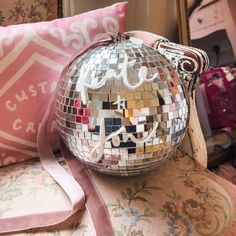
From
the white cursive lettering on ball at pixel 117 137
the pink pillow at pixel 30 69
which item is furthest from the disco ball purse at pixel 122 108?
the pink pillow at pixel 30 69

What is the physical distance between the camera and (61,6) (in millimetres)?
999

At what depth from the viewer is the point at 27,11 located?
3.08 feet

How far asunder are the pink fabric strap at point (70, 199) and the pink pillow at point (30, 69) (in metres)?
0.04

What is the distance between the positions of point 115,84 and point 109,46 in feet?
0.35

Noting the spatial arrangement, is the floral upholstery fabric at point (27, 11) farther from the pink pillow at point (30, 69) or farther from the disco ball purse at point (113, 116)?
the disco ball purse at point (113, 116)

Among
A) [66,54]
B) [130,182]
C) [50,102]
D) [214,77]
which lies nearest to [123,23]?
[66,54]

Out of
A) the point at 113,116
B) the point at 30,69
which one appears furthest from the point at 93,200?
the point at 30,69

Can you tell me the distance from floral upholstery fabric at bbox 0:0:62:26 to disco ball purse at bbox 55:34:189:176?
1.32ft

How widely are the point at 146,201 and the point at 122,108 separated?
7.1 inches

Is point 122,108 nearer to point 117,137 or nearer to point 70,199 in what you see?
point 117,137

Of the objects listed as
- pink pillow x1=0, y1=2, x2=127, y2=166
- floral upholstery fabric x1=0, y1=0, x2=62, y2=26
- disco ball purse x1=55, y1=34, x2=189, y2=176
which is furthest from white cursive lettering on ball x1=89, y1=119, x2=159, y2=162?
floral upholstery fabric x1=0, y1=0, x2=62, y2=26

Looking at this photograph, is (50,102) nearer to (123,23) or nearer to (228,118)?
(123,23)

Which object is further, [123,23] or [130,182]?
[123,23]

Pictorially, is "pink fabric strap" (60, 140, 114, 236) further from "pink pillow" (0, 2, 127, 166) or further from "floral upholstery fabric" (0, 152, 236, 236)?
"pink pillow" (0, 2, 127, 166)
